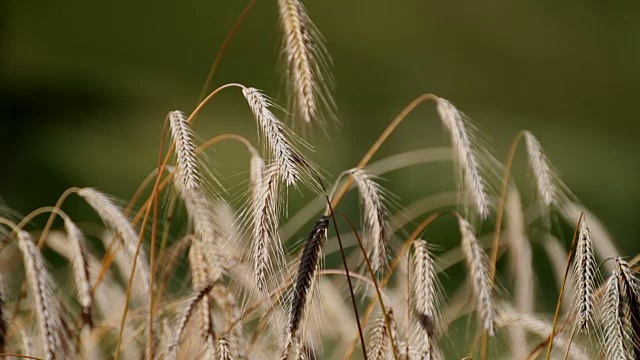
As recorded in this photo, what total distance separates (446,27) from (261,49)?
1.46 metres

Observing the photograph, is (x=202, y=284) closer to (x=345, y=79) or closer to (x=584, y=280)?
(x=584, y=280)

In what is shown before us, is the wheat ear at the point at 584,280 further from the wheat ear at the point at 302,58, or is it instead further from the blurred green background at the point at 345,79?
the blurred green background at the point at 345,79

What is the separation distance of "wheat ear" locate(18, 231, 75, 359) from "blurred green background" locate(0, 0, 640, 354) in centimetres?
595

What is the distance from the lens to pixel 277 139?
1.17 m

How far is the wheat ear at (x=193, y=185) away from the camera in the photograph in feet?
3.98

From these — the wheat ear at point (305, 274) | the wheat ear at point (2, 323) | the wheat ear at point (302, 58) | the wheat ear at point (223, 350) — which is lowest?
the wheat ear at point (223, 350)

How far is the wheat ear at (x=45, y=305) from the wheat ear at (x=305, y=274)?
0.34m

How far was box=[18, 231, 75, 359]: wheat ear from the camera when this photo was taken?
135 centimetres

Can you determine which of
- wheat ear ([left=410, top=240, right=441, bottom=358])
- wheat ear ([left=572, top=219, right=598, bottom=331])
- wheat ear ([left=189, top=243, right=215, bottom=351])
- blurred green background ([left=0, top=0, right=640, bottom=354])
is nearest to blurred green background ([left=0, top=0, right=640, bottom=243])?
blurred green background ([left=0, top=0, right=640, bottom=354])

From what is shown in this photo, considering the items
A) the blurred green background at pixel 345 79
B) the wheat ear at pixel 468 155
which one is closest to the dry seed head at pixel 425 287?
the wheat ear at pixel 468 155

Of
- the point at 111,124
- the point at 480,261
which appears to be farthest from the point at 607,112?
the point at 480,261

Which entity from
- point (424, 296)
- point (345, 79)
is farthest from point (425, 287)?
point (345, 79)

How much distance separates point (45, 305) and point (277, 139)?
42 cm

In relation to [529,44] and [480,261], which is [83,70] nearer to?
[529,44]
